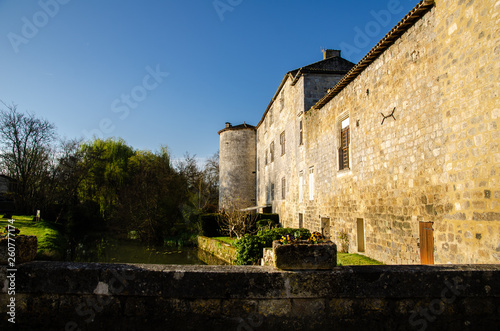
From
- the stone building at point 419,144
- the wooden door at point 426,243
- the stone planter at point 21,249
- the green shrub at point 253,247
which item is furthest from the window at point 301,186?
the stone planter at point 21,249

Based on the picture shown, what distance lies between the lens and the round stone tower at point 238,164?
30234 mm

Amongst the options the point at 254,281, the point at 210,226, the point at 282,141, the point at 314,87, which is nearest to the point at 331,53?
the point at 314,87

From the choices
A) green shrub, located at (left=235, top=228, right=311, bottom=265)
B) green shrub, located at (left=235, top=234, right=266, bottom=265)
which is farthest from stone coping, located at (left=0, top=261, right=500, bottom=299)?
green shrub, located at (left=235, top=234, right=266, bottom=265)

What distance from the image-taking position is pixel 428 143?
680cm

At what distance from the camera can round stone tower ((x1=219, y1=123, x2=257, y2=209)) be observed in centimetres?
3023

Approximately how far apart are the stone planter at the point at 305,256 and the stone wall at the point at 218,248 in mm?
11003

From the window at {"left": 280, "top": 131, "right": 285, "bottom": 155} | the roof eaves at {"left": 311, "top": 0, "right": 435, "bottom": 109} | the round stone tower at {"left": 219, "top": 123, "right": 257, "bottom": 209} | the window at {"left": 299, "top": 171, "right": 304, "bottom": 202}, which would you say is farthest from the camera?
the round stone tower at {"left": 219, "top": 123, "right": 257, "bottom": 209}

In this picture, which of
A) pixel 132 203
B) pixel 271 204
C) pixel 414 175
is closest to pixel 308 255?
pixel 414 175

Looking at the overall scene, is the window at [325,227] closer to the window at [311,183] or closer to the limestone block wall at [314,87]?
the window at [311,183]

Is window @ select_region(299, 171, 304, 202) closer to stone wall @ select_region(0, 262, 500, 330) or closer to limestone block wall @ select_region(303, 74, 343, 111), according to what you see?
limestone block wall @ select_region(303, 74, 343, 111)

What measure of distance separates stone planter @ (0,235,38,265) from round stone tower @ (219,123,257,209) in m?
26.4

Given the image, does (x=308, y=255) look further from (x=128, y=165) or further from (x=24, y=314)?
(x=128, y=165)

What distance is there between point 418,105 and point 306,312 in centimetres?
598

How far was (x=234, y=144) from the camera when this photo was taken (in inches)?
1228
